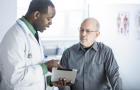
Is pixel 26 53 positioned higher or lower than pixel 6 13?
lower

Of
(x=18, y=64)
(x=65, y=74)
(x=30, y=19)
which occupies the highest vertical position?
(x=30, y=19)

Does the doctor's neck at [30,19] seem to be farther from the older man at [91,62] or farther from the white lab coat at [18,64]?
the older man at [91,62]

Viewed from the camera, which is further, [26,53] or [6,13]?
[6,13]

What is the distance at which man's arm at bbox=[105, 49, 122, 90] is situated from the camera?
1661mm

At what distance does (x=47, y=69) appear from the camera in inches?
49.9

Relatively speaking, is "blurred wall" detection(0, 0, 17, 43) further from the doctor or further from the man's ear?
the man's ear

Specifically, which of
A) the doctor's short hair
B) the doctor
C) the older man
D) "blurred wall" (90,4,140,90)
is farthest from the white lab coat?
"blurred wall" (90,4,140,90)

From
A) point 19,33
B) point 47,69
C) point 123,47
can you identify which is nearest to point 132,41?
point 123,47

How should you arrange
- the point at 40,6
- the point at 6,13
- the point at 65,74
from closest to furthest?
the point at 40,6 → the point at 65,74 → the point at 6,13

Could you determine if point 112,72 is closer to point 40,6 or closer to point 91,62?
point 91,62

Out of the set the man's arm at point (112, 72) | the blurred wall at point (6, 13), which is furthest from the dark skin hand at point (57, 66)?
the blurred wall at point (6, 13)

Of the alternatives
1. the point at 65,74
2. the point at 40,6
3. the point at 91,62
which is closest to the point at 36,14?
the point at 40,6

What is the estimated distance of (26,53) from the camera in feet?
3.87

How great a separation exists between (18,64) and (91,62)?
885 millimetres
